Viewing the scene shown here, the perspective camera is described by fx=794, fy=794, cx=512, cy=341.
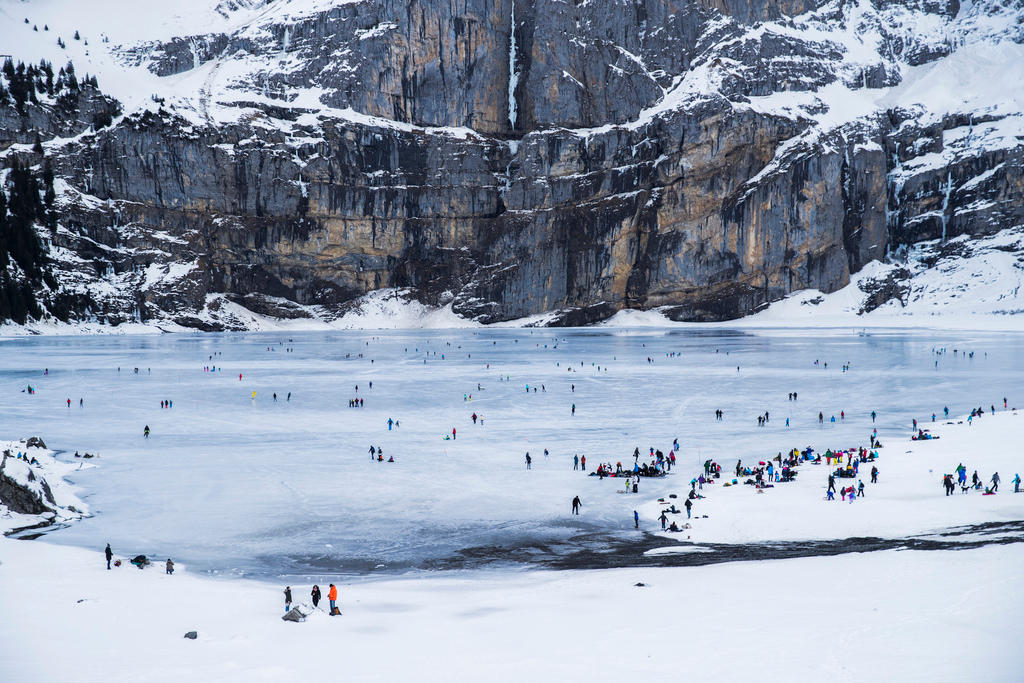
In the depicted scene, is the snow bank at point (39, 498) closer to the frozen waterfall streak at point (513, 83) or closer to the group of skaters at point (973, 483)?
the group of skaters at point (973, 483)

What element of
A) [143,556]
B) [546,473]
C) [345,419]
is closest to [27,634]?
[143,556]

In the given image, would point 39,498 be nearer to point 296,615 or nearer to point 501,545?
point 296,615

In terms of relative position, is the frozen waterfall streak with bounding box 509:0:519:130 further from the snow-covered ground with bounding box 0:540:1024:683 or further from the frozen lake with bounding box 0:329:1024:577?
the snow-covered ground with bounding box 0:540:1024:683

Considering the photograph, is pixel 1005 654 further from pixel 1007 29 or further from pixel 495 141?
pixel 1007 29

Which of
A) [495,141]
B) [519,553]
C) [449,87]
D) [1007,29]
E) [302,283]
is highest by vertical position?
[1007,29]

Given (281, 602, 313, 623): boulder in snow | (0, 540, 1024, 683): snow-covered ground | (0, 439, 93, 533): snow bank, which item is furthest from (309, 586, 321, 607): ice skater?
(0, 439, 93, 533): snow bank

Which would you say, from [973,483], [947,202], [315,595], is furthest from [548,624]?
[947,202]
